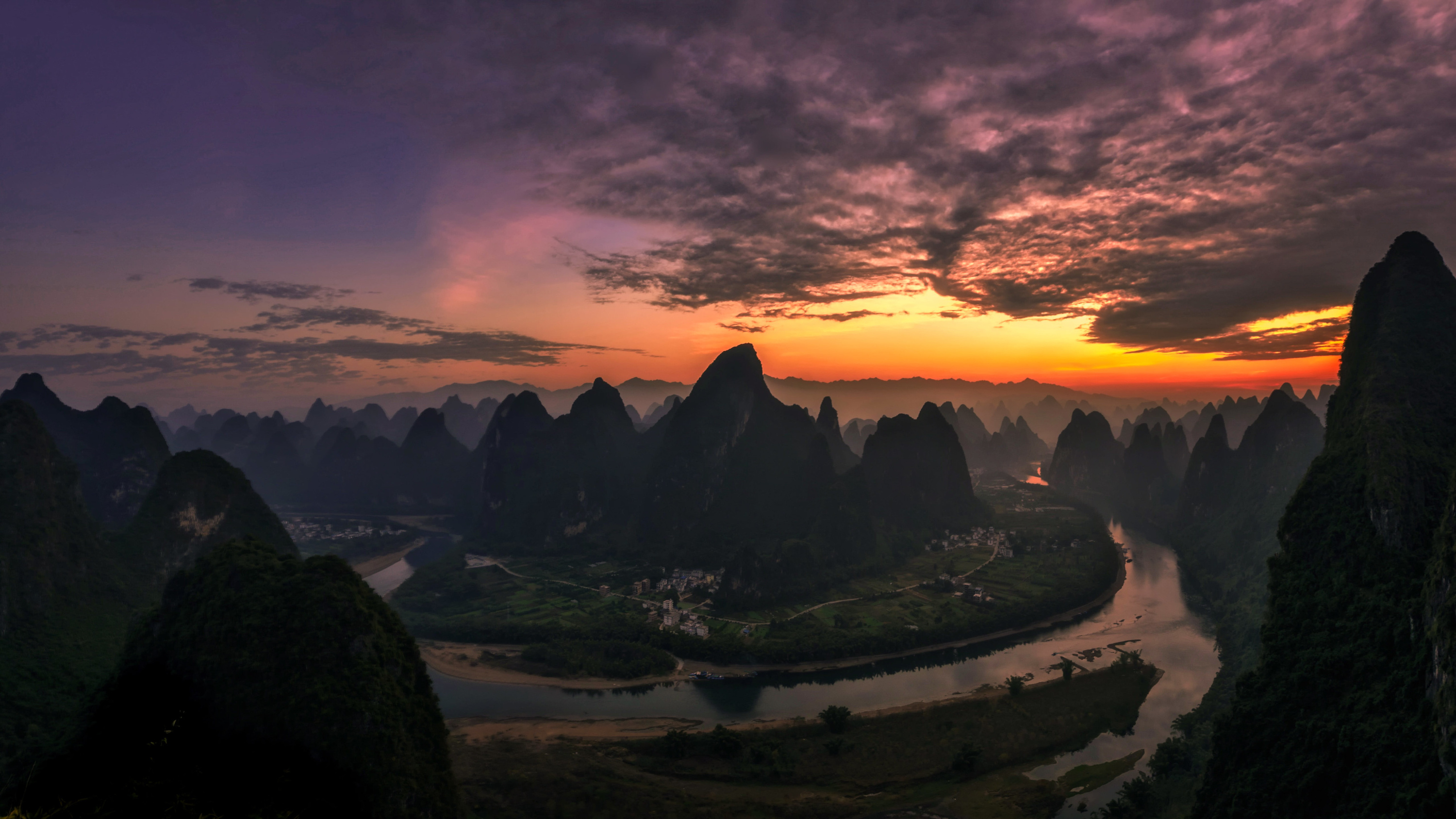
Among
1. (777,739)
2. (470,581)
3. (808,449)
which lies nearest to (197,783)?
(777,739)

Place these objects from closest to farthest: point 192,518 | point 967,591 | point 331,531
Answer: point 192,518
point 967,591
point 331,531

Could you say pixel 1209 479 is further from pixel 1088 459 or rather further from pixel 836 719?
pixel 836 719

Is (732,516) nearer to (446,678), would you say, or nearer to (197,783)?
(446,678)

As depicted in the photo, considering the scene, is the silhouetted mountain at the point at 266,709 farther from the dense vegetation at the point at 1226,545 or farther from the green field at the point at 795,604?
the dense vegetation at the point at 1226,545

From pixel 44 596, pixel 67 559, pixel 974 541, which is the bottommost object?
pixel 974 541

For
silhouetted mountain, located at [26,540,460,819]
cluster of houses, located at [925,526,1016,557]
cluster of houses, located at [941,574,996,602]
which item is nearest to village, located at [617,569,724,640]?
cluster of houses, located at [941,574,996,602]

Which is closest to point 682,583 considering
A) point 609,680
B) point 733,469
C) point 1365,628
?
point 609,680
